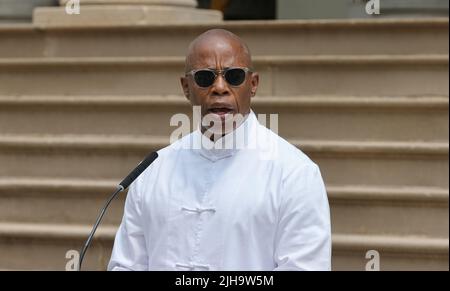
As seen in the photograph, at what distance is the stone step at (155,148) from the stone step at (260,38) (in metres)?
0.83

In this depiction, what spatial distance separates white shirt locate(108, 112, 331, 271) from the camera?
3.62 metres

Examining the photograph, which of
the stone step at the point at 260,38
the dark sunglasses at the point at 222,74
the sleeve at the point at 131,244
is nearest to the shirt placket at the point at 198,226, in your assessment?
the sleeve at the point at 131,244

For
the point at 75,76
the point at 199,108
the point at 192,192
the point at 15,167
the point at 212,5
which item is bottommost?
the point at 192,192

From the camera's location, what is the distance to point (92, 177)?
778 centimetres

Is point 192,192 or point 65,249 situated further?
point 65,249

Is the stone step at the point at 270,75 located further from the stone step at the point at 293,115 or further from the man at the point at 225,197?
the man at the point at 225,197

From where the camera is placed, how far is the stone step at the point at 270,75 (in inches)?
304

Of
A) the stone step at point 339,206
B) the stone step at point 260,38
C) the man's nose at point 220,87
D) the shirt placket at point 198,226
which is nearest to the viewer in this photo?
the shirt placket at point 198,226

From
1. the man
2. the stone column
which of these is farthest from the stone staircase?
the man

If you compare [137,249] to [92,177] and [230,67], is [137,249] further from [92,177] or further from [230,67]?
[92,177]

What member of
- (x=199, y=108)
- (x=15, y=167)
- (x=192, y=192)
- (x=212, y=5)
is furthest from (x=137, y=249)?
(x=212, y=5)

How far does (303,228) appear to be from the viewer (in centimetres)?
360

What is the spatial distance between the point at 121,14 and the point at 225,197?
4.97 metres
